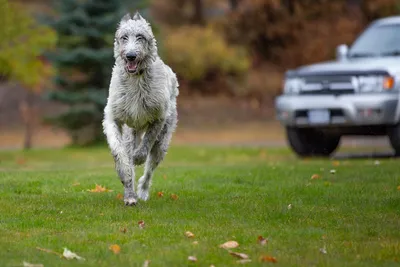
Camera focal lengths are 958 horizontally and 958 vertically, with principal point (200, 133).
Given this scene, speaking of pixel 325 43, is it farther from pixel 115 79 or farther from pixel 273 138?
pixel 115 79

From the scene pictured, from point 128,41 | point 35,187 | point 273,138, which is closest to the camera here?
point 128,41

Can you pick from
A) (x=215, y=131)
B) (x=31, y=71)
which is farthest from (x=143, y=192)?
(x=215, y=131)

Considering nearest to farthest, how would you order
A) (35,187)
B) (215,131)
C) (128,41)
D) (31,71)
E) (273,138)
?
(128,41)
(35,187)
(31,71)
(273,138)
(215,131)

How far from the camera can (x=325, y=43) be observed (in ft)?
106

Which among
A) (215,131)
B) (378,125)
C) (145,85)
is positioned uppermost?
(145,85)

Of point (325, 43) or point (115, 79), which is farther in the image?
point (325, 43)

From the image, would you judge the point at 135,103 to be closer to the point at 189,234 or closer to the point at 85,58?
the point at 189,234

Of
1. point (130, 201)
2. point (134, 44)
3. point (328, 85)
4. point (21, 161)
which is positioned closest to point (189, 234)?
point (130, 201)

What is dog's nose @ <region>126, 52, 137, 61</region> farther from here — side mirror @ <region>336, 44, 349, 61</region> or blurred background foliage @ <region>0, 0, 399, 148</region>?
blurred background foliage @ <region>0, 0, 399, 148</region>

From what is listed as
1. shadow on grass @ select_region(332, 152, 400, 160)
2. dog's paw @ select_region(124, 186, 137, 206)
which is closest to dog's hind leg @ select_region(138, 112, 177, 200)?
dog's paw @ select_region(124, 186, 137, 206)

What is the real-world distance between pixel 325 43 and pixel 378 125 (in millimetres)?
15838

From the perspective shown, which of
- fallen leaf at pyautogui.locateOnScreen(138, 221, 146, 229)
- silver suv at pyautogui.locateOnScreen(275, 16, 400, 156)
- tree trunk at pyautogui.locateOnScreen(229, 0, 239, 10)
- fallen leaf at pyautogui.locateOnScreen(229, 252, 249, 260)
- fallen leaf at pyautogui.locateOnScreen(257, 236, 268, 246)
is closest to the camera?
Answer: fallen leaf at pyautogui.locateOnScreen(229, 252, 249, 260)

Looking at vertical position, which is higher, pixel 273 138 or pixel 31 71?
pixel 31 71

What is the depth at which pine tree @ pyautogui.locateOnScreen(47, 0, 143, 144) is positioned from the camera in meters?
25.3
